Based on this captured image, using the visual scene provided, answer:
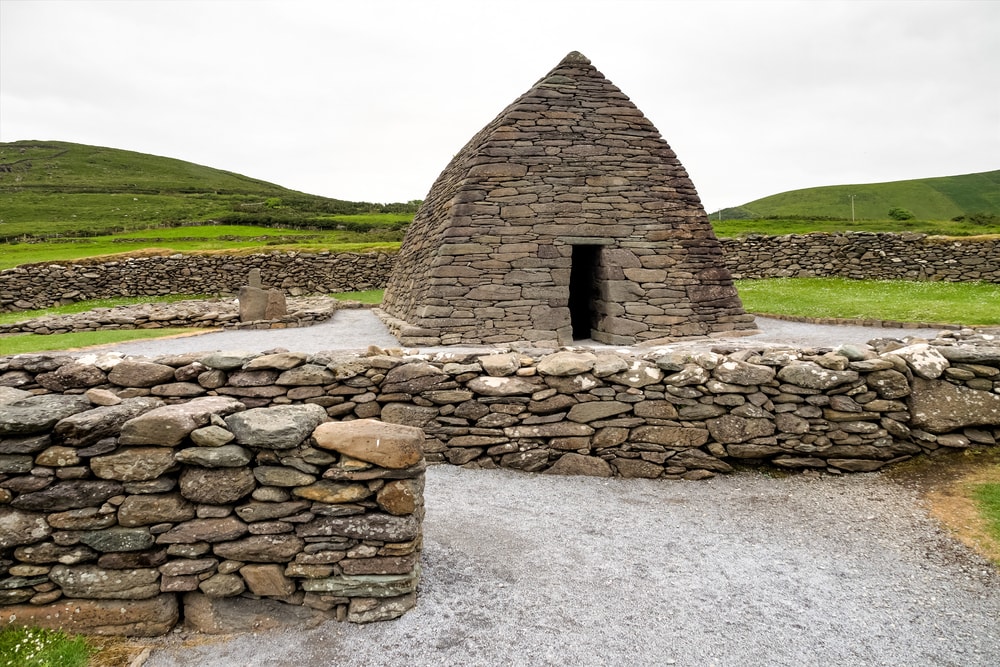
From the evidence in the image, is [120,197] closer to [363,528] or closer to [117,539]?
[117,539]

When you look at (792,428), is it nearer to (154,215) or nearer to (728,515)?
(728,515)

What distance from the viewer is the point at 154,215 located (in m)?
61.1

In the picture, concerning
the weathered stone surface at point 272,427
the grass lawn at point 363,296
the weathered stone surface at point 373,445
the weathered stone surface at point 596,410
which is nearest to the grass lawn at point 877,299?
the weathered stone surface at point 596,410

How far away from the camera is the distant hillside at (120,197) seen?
2030 inches

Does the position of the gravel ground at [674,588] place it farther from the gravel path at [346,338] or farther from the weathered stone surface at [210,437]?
the gravel path at [346,338]

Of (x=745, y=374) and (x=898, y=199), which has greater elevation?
(x=898, y=199)

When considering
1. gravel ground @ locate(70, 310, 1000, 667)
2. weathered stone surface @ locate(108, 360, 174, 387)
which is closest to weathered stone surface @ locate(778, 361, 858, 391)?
gravel ground @ locate(70, 310, 1000, 667)

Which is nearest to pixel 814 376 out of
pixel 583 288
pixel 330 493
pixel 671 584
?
pixel 671 584

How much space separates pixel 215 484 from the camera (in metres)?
3.32

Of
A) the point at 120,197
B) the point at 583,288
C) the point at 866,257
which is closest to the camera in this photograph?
the point at 583,288

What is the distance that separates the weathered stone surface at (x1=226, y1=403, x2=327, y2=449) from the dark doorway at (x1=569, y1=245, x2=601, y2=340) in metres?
10.3

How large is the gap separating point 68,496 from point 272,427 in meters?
1.20

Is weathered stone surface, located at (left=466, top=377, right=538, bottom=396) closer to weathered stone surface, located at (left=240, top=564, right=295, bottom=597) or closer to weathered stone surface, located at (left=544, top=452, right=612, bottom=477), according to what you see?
weathered stone surface, located at (left=544, top=452, right=612, bottom=477)

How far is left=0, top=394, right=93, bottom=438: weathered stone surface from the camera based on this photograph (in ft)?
10.5
